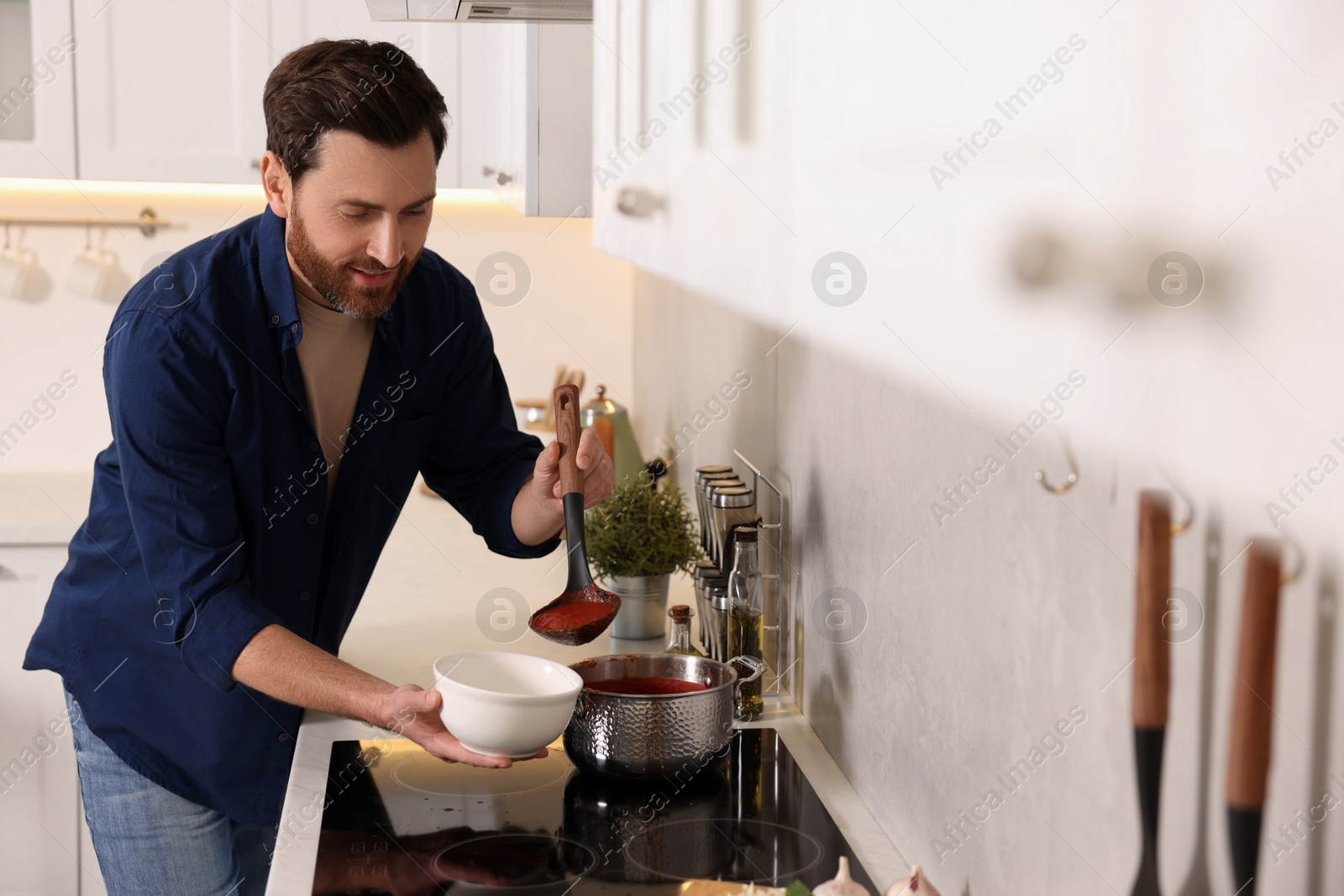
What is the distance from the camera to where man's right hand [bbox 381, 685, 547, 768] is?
106 cm

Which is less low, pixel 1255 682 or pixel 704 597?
pixel 1255 682

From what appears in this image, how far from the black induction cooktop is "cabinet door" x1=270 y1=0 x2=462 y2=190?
1675mm

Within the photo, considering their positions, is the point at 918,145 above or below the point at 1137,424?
above

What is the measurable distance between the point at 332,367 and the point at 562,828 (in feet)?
2.10

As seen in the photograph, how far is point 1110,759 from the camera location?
0.63 meters

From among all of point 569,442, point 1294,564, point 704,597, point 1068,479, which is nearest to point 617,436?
point 704,597

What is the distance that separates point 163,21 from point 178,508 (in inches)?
67.4

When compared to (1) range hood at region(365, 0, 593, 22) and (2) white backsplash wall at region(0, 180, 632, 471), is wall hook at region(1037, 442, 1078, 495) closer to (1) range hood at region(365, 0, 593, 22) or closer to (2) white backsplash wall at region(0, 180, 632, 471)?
(1) range hood at region(365, 0, 593, 22)

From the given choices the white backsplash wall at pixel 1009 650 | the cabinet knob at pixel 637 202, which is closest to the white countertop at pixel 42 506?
the cabinet knob at pixel 637 202

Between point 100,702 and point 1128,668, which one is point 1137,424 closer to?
point 1128,668

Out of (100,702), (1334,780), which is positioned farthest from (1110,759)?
(100,702)

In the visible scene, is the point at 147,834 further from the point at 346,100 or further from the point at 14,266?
the point at 14,266

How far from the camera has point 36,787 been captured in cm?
222

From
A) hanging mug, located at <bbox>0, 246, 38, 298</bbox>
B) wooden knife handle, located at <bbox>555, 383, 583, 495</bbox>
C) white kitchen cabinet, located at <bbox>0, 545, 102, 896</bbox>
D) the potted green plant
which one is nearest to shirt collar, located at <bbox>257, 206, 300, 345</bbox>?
wooden knife handle, located at <bbox>555, 383, 583, 495</bbox>
